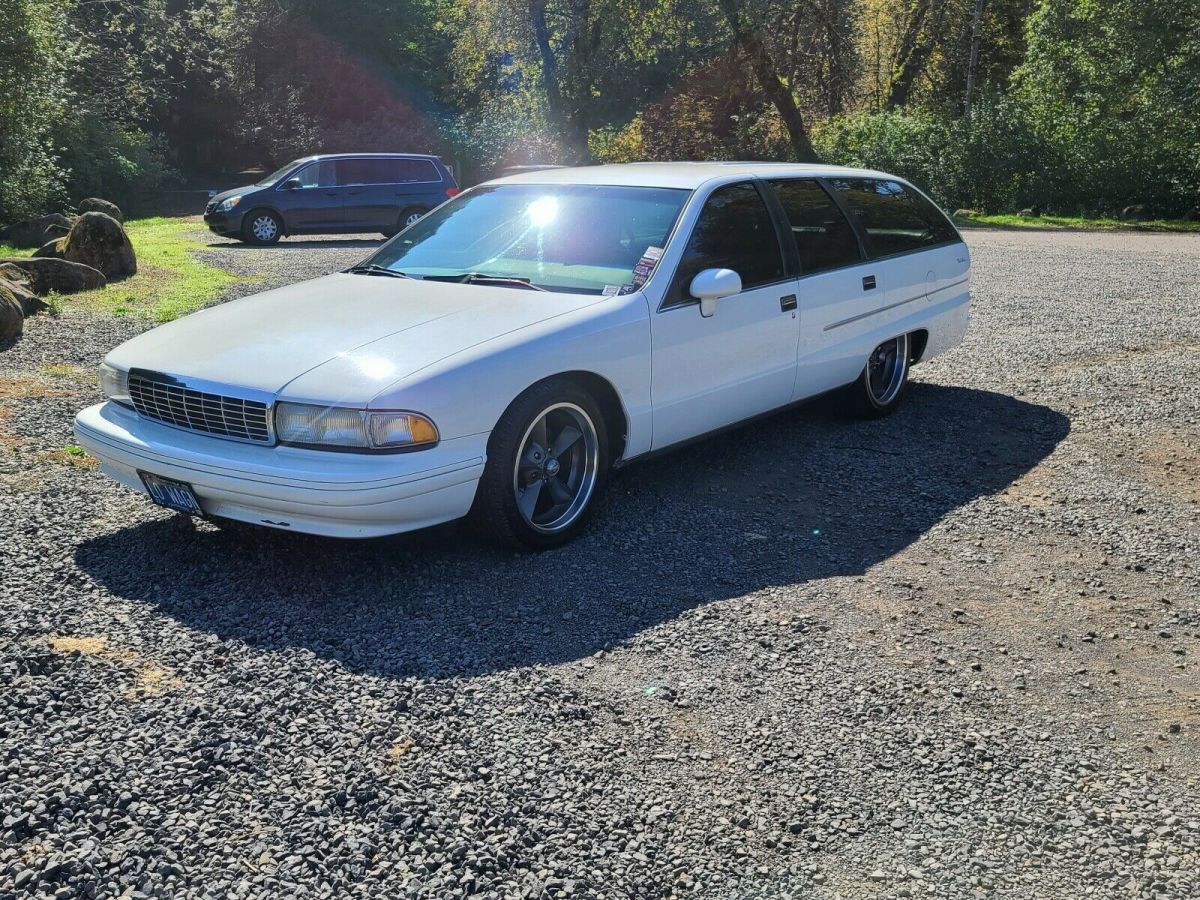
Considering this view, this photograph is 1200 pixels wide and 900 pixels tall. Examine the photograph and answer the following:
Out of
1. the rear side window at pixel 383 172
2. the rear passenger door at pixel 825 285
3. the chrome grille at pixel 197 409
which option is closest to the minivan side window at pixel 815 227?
the rear passenger door at pixel 825 285

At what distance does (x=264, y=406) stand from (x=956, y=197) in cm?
2760

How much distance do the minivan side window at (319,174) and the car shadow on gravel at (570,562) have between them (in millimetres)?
16624

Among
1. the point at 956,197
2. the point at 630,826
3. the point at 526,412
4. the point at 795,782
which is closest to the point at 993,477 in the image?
the point at 526,412

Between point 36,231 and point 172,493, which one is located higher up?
point 36,231

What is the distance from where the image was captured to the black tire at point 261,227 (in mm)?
20656

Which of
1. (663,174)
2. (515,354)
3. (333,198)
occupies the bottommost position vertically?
(515,354)

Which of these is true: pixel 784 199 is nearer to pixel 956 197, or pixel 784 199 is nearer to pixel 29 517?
pixel 29 517

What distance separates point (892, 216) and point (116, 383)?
186 inches

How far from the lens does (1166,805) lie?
3.14 m

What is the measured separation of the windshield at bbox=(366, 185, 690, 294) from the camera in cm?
537

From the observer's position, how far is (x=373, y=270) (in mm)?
5926

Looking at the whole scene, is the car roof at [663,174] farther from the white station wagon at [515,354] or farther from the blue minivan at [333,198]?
the blue minivan at [333,198]

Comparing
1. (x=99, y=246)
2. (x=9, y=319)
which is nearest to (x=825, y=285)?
(x=9, y=319)

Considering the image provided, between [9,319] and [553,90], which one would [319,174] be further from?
[553,90]
